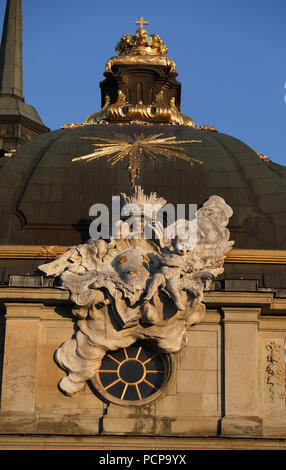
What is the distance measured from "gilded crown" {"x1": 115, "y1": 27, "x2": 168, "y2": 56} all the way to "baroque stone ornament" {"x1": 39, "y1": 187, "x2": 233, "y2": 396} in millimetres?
22824

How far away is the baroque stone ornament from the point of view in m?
43.4

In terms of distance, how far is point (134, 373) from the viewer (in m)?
44.0

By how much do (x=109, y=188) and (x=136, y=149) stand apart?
283cm

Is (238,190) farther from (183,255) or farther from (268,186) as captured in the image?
(183,255)

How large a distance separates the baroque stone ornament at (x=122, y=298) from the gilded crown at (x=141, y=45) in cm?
2282

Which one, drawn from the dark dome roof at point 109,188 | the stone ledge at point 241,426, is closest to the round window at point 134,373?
the stone ledge at point 241,426

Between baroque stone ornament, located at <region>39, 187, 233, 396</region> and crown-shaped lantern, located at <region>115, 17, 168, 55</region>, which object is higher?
crown-shaped lantern, located at <region>115, 17, 168, 55</region>

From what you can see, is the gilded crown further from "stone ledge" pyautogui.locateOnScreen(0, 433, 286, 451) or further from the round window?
"stone ledge" pyautogui.locateOnScreen(0, 433, 286, 451)

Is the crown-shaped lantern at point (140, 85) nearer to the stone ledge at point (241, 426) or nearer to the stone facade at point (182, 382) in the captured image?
the stone facade at point (182, 382)

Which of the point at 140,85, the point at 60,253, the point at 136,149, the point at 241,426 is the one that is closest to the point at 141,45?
the point at 140,85

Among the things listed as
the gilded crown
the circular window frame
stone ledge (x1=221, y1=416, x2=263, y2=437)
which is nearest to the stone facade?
stone ledge (x1=221, y1=416, x2=263, y2=437)

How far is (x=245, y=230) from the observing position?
4875 cm

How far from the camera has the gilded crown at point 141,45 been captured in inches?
2613

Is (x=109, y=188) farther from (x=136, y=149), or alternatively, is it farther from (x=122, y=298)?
(x=122, y=298)
